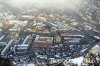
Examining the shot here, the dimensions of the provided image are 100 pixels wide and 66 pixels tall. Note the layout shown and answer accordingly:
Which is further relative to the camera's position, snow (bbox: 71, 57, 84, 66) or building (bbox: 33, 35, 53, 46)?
building (bbox: 33, 35, 53, 46)

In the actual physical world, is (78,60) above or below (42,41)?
below

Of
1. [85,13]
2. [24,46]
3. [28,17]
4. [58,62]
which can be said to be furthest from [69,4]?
[58,62]

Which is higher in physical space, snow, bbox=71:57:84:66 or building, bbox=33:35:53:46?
building, bbox=33:35:53:46

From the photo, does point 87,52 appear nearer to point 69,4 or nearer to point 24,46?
point 24,46

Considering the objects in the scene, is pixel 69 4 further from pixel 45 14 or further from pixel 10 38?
pixel 10 38

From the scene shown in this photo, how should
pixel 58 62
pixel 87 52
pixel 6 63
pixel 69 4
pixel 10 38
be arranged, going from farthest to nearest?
pixel 69 4
pixel 10 38
pixel 87 52
pixel 58 62
pixel 6 63

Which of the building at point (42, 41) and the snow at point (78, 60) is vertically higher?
the building at point (42, 41)

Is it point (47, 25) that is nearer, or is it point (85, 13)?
point (47, 25)

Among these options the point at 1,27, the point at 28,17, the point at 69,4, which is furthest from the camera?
the point at 69,4

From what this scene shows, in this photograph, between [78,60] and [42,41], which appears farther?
[42,41]

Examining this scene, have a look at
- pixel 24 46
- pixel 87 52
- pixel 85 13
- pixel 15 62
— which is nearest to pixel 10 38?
pixel 24 46

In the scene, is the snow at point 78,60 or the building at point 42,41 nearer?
the snow at point 78,60
